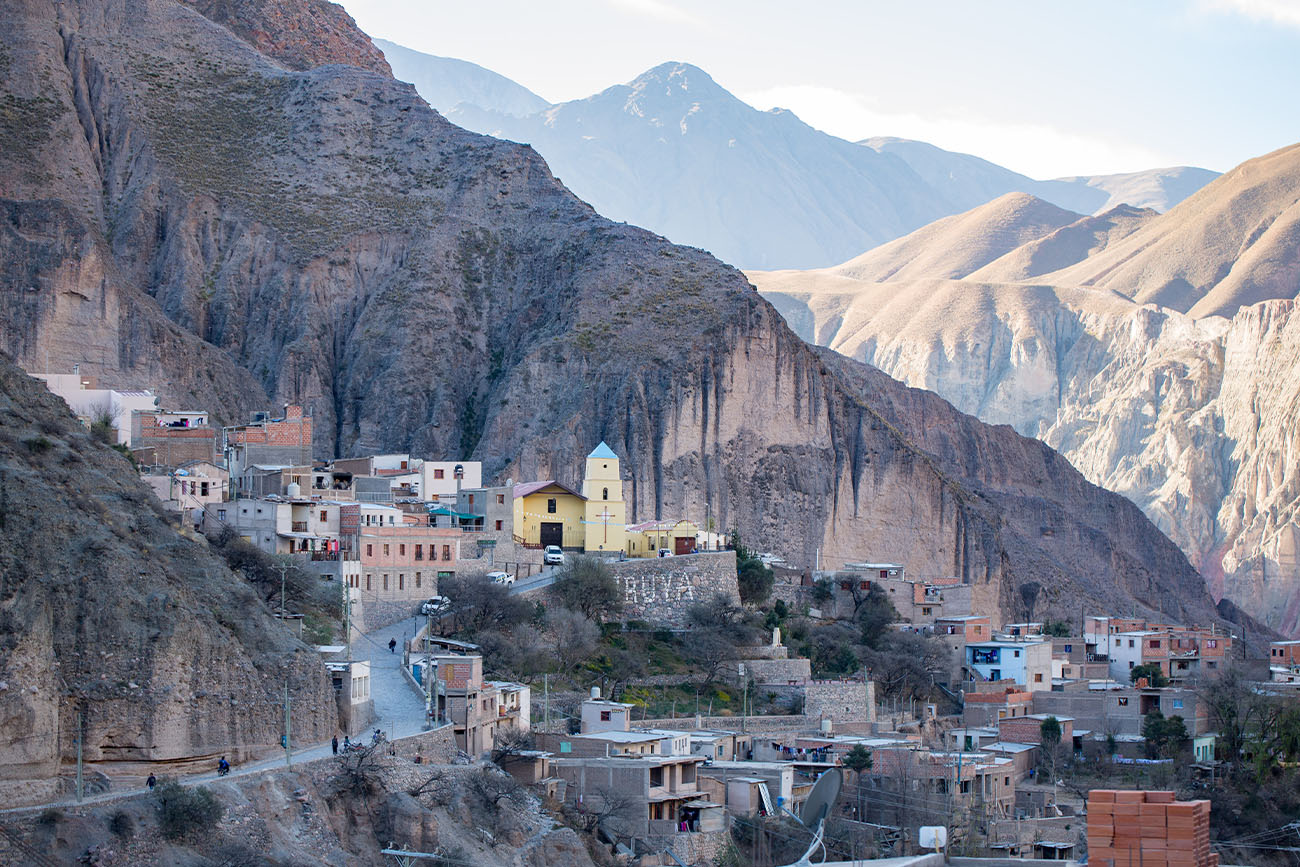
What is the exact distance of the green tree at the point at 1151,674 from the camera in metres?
69.1

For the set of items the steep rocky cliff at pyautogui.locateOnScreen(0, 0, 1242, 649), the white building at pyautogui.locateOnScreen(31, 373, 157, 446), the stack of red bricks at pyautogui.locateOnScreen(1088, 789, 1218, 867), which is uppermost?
the steep rocky cliff at pyautogui.locateOnScreen(0, 0, 1242, 649)

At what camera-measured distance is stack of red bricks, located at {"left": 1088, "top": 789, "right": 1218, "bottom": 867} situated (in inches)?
1067

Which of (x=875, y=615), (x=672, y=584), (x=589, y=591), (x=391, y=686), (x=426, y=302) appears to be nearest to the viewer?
(x=391, y=686)

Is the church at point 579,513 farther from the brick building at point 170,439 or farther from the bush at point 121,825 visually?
the bush at point 121,825

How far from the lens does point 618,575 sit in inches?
2532

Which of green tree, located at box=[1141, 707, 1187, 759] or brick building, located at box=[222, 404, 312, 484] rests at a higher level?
brick building, located at box=[222, 404, 312, 484]

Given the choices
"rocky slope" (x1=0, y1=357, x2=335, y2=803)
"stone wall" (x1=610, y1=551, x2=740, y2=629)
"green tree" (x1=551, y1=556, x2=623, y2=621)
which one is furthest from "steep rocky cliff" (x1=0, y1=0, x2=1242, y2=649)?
"rocky slope" (x1=0, y1=357, x2=335, y2=803)

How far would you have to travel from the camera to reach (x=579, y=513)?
6975 cm

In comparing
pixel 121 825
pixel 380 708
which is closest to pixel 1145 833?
pixel 121 825

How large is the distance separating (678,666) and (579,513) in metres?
9.96

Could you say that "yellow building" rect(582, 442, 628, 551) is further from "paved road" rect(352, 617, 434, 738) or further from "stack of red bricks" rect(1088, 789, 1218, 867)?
"stack of red bricks" rect(1088, 789, 1218, 867)

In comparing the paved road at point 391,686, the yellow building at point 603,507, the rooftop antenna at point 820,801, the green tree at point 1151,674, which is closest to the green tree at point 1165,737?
the green tree at point 1151,674

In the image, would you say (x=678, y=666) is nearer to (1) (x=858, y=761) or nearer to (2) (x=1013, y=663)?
(1) (x=858, y=761)

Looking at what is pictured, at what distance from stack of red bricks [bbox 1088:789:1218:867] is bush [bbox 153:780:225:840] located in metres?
14.3
